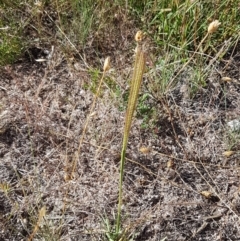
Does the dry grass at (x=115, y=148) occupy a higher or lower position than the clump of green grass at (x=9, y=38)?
lower

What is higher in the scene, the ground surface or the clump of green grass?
the clump of green grass

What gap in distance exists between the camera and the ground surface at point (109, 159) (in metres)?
1.48

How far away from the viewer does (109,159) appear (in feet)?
5.24

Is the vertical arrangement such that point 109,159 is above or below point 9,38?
below

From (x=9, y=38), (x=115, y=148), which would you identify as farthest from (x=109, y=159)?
(x=9, y=38)

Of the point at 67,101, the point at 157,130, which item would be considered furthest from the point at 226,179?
the point at 67,101

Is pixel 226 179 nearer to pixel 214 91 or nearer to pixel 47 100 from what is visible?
pixel 214 91

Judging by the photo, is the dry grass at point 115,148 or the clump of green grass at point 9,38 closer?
the dry grass at point 115,148

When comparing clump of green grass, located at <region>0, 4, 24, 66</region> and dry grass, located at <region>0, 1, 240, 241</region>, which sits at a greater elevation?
clump of green grass, located at <region>0, 4, 24, 66</region>

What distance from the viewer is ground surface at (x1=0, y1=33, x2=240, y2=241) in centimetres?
148

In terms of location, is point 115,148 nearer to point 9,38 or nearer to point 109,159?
point 109,159

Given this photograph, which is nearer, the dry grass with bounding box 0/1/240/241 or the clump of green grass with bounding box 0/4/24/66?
the dry grass with bounding box 0/1/240/241

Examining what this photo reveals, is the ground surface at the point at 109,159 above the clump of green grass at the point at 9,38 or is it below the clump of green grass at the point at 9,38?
below

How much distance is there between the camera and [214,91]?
1.78 meters
